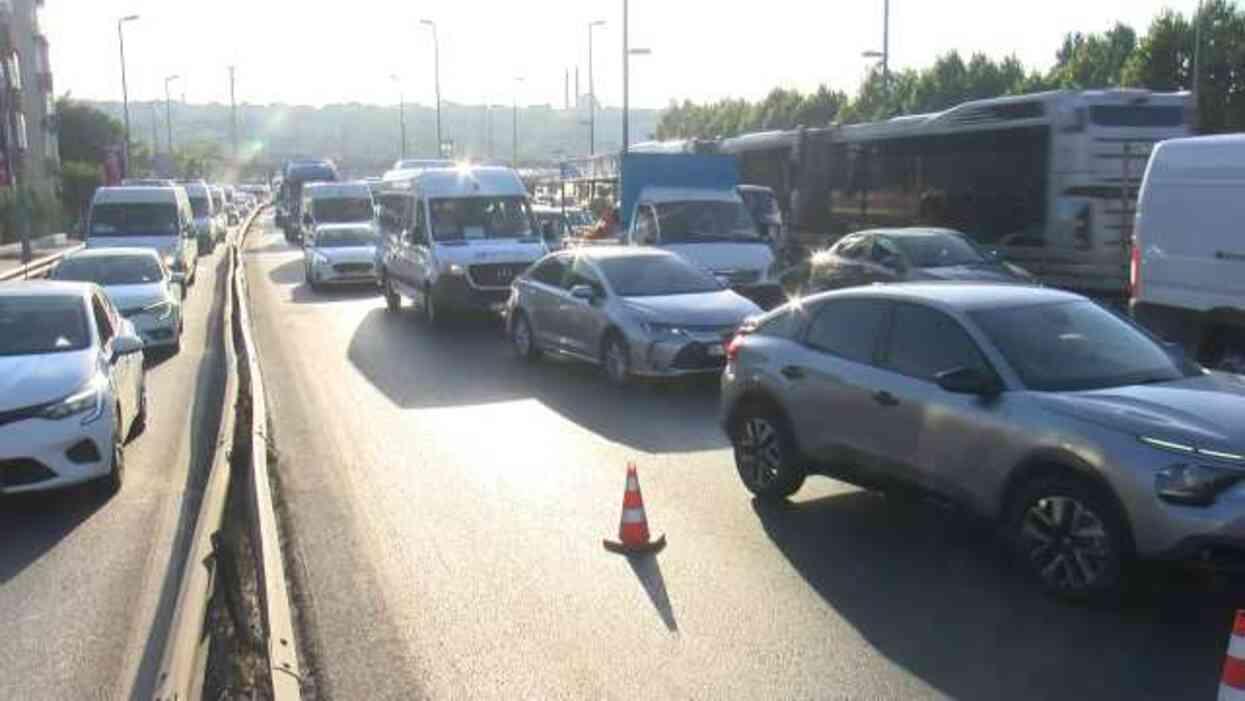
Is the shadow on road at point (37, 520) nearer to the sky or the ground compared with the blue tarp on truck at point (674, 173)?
nearer to the ground

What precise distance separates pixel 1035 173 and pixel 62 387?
50.9 feet

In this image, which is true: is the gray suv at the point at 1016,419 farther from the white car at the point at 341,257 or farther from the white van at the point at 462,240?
the white car at the point at 341,257

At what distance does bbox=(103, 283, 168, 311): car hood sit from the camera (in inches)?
652

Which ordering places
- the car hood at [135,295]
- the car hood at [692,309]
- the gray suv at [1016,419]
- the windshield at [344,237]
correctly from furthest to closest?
the windshield at [344,237], the car hood at [135,295], the car hood at [692,309], the gray suv at [1016,419]

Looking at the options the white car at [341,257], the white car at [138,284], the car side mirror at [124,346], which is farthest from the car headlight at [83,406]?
the white car at [341,257]

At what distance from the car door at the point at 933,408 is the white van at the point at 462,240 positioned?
39.3ft

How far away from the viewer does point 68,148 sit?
8450 centimetres

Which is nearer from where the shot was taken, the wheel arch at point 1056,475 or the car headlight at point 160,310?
the wheel arch at point 1056,475

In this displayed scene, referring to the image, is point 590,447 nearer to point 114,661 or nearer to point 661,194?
point 114,661

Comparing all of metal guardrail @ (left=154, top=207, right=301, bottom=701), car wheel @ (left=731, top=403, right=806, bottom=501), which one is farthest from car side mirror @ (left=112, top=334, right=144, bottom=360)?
car wheel @ (left=731, top=403, right=806, bottom=501)

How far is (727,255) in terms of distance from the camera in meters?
19.8

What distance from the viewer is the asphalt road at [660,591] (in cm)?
557

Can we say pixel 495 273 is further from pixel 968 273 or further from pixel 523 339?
pixel 968 273

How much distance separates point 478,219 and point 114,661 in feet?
47.8
